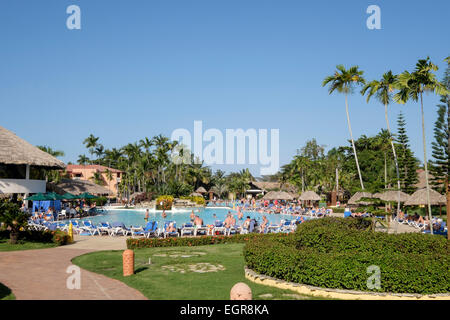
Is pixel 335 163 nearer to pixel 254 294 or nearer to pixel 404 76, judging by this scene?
pixel 404 76

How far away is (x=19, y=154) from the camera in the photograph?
27.6 meters

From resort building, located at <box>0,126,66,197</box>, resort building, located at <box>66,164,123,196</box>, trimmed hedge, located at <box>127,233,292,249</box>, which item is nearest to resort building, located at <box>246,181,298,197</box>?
resort building, located at <box>66,164,123,196</box>

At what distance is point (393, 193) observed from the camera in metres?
28.7

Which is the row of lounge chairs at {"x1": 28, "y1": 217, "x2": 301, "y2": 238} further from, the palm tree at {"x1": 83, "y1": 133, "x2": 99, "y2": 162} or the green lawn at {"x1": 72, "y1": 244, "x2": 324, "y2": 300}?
the palm tree at {"x1": 83, "y1": 133, "x2": 99, "y2": 162}

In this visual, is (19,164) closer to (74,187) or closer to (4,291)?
(74,187)

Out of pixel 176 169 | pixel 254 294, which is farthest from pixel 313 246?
pixel 176 169

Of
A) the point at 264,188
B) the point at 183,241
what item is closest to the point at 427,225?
the point at 183,241

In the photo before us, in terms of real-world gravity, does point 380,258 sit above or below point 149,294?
above

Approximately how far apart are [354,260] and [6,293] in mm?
7463

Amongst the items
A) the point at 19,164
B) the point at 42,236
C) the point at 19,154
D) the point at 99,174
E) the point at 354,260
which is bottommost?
the point at 42,236

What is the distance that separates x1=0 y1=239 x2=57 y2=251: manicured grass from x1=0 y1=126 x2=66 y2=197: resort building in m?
13.8

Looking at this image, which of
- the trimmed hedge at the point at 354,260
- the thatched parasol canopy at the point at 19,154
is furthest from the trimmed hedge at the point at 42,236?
the thatched parasol canopy at the point at 19,154

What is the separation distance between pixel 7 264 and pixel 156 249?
526 cm

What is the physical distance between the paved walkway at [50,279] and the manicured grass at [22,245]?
650 millimetres
